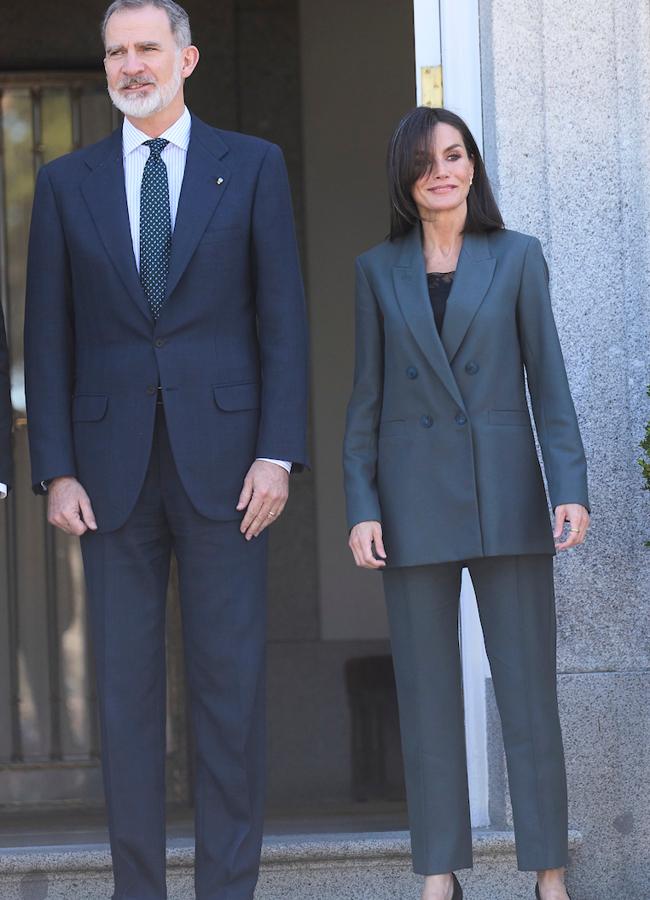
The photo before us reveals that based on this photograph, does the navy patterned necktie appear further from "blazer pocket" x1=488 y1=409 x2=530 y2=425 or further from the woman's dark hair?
"blazer pocket" x1=488 y1=409 x2=530 y2=425

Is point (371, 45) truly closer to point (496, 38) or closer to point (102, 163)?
point (496, 38)

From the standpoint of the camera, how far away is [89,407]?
3.48 m

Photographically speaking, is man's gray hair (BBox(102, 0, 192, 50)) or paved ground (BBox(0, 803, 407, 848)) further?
paved ground (BBox(0, 803, 407, 848))

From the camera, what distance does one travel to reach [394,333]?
350cm

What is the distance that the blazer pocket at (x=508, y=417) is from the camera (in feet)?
11.3

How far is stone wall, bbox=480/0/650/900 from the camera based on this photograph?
4246 millimetres

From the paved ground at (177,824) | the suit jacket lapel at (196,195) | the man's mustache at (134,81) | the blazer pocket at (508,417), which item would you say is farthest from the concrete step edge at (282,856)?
the man's mustache at (134,81)

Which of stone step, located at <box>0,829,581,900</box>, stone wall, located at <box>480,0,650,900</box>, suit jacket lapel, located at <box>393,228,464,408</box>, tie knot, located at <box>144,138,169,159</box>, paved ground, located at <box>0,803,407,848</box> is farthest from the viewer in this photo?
paved ground, located at <box>0,803,407,848</box>

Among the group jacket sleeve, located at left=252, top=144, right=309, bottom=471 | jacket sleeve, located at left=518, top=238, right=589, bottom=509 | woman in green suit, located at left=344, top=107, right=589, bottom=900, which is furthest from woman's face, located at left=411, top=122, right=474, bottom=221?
jacket sleeve, located at left=252, top=144, right=309, bottom=471

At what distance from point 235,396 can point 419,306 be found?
1.50 feet

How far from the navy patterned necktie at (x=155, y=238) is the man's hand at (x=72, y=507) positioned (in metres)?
0.42

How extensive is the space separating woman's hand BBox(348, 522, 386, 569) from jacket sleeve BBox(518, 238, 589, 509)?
1.30 feet

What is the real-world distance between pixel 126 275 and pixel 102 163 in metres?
0.30

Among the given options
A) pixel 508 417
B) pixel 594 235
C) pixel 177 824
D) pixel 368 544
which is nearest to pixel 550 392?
pixel 508 417
